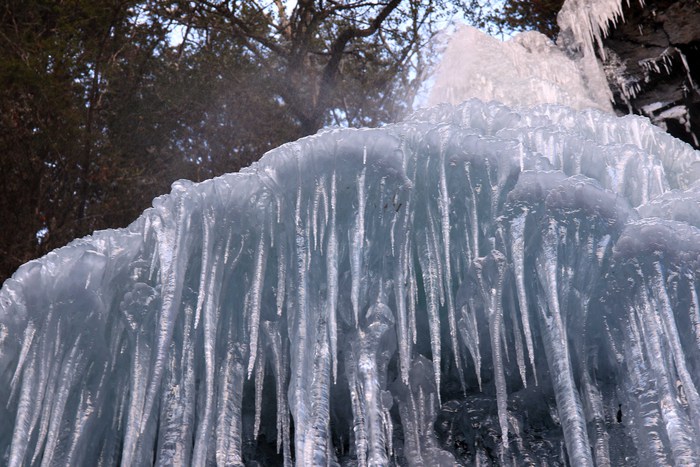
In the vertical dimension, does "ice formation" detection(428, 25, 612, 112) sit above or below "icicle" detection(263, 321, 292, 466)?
above

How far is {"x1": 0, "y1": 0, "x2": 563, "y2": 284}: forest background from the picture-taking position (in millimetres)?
8055

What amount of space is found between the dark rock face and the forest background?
2.48m

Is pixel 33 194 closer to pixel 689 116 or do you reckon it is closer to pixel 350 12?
pixel 350 12

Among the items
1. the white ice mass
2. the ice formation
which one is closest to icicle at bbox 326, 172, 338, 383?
the white ice mass

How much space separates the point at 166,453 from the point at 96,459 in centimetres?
46

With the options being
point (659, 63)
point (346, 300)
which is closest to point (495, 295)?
point (346, 300)

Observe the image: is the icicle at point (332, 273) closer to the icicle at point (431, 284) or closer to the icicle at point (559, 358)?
the icicle at point (431, 284)

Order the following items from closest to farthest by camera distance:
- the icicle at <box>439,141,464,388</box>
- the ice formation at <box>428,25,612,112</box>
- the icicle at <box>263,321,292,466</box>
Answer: the icicle at <box>439,141,464,388</box>
the icicle at <box>263,321,292,466</box>
the ice formation at <box>428,25,612,112</box>

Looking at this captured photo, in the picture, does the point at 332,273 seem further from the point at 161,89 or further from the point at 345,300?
the point at 161,89

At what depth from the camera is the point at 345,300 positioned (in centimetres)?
264

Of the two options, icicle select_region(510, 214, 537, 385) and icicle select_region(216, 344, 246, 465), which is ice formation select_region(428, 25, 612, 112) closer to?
icicle select_region(510, 214, 537, 385)

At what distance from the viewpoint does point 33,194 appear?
26.9 feet

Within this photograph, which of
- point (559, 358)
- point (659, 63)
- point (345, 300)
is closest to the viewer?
point (559, 358)

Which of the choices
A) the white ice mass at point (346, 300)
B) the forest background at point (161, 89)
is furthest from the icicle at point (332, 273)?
the forest background at point (161, 89)
